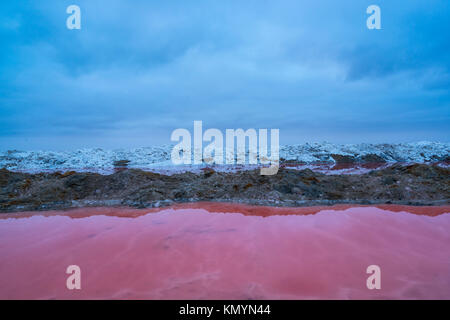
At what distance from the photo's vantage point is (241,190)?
27.5ft

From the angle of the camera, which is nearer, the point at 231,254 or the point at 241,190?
the point at 231,254

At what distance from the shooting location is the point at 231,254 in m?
3.82

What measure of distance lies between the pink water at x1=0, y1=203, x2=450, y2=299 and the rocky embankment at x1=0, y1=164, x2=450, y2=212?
4.29 feet

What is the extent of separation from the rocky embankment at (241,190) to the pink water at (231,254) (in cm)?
131

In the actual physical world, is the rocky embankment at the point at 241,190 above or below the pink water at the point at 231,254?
above

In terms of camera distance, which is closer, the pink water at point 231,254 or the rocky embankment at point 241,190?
the pink water at point 231,254

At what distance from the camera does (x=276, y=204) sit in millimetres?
7215

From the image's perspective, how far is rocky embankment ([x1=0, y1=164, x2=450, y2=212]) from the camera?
747 cm

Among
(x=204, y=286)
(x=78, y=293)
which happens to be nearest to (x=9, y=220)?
(x=78, y=293)

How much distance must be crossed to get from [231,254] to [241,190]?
15.1ft

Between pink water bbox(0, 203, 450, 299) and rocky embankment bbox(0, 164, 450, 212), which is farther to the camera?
rocky embankment bbox(0, 164, 450, 212)

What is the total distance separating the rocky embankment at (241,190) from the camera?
747 cm

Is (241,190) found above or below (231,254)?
above

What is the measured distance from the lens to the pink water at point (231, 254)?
9.54 feet
